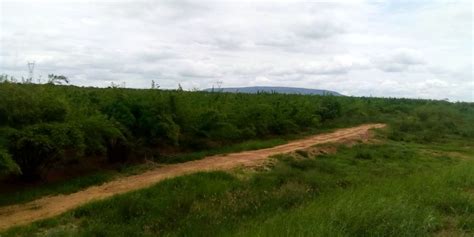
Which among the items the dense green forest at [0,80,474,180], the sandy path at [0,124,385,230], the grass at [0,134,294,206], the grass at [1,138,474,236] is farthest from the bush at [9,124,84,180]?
the grass at [1,138,474,236]

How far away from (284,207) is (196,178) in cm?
241

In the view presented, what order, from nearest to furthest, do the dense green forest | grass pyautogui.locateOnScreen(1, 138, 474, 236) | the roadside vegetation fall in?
1. grass pyautogui.locateOnScreen(1, 138, 474, 236)
2. the roadside vegetation
3. the dense green forest

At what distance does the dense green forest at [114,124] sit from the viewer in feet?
33.4

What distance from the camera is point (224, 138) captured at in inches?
749

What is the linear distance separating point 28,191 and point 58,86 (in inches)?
173

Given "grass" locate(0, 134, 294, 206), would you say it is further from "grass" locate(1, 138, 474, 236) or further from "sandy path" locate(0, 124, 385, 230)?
"grass" locate(1, 138, 474, 236)

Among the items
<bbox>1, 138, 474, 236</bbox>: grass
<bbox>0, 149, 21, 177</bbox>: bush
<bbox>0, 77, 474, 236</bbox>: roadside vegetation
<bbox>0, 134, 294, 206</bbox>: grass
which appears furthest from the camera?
<bbox>0, 134, 294, 206</bbox>: grass

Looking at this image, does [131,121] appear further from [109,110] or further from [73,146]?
[73,146]

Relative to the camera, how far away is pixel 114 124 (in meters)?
13.1

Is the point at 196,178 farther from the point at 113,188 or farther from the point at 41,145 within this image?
the point at 41,145

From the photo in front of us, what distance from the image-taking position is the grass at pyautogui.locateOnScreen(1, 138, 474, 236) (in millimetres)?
7348

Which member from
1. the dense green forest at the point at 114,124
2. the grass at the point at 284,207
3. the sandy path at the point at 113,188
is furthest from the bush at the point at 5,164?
the grass at the point at 284,207

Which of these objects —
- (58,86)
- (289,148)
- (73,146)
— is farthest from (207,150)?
(73,146)

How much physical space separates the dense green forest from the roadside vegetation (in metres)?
0.03
